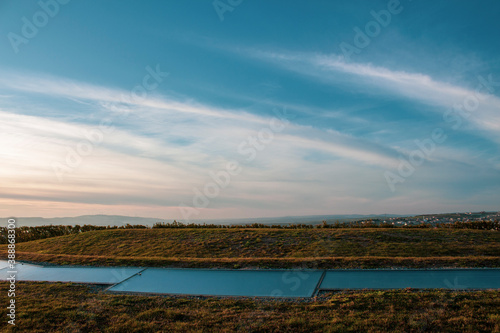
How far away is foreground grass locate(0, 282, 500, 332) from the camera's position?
5.12 meters

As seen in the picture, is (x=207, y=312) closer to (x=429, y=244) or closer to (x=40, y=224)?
(x=429, y=244)

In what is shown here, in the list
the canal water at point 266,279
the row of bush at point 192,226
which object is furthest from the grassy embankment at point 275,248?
the row of bush at point 192,226

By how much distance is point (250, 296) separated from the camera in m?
6.66

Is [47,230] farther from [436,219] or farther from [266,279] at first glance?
[436,219]

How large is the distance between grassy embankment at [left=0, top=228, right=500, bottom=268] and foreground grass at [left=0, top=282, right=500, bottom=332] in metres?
2.70

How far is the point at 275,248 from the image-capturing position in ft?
39.0

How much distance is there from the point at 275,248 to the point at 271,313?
6231 millimetres

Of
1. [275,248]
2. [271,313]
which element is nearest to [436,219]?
[275,248]

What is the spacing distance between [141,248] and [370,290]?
9.47 meters

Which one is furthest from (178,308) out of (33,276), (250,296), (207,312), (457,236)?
(457,236)

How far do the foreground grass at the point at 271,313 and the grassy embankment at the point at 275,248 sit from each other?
270 cm

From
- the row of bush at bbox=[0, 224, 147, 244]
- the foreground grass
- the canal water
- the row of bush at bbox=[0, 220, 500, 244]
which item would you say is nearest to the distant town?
the row of bush at bbox=[0, 220, 500, 244]

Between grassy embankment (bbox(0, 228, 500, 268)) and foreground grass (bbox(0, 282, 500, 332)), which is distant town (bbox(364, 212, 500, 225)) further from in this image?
foreground grass (bbox(0, 282, 500, 332))

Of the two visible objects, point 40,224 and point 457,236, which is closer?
point 457,236
